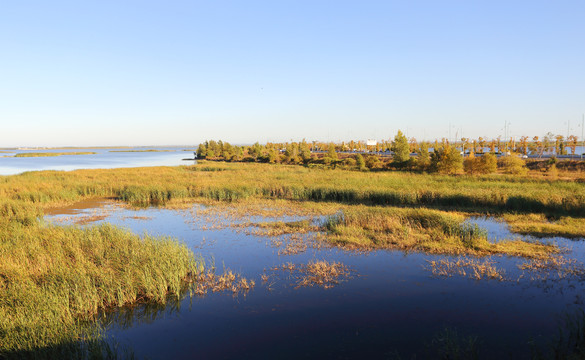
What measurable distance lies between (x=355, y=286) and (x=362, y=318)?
6.71 feet

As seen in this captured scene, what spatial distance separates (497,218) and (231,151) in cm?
11138

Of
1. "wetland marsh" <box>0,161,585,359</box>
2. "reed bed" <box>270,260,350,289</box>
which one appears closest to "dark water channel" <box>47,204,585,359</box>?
"wetland marsh" <box>0,161,585,359</box>

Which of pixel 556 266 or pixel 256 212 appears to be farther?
pixel 256 212

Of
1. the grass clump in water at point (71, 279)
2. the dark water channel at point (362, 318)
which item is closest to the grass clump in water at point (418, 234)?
the dark water channel at point (362, 318)

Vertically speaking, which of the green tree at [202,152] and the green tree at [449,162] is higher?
the green tree at [202,152]

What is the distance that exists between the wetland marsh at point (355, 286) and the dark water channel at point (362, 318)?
44mm

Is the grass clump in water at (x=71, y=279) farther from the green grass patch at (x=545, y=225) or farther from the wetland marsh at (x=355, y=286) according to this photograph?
the green grass patch at (x=545, y=225)

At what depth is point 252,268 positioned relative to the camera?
41.8ft

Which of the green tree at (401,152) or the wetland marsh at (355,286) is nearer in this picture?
the wetland marsh at (355,286)

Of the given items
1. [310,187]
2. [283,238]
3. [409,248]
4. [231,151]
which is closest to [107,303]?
[283,238]

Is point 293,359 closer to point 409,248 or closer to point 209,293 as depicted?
point 209,293

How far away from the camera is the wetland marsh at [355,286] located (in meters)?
7.75

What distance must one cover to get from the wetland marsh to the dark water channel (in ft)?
0.14

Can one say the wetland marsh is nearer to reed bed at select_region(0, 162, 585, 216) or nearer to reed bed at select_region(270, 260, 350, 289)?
reed bed at select_region(270, 260, 350, 289)
